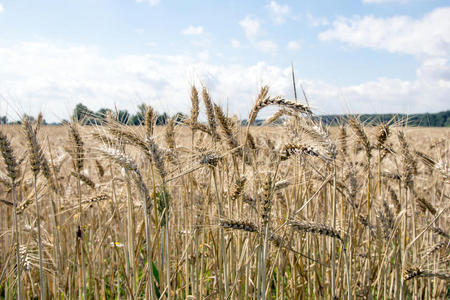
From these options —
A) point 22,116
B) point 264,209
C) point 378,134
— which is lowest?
point 264,209

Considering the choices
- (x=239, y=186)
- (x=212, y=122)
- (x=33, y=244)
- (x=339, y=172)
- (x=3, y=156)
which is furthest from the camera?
(x=339, y=172)

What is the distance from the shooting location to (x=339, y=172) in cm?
306

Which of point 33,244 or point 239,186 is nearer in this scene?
point 239,186

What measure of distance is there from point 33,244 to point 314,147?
2.28m

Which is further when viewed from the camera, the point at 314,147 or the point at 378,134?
the point at 378,134

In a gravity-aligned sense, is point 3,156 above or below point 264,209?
above

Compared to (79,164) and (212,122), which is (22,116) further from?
(212,122)

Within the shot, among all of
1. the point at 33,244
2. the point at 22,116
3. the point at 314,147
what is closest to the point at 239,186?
the point at 314,147

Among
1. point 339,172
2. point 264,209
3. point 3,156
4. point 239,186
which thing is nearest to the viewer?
point 264,209

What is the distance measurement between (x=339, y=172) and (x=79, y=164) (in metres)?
2.19

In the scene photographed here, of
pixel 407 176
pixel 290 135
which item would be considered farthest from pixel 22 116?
pixel 407 176

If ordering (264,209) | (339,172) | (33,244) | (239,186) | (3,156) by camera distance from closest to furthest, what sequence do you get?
(264,209), (3,156), (239,186), (33,244), (339,172)

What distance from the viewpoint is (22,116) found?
2.03m

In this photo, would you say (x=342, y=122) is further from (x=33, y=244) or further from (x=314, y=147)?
(x=33, y=244)
